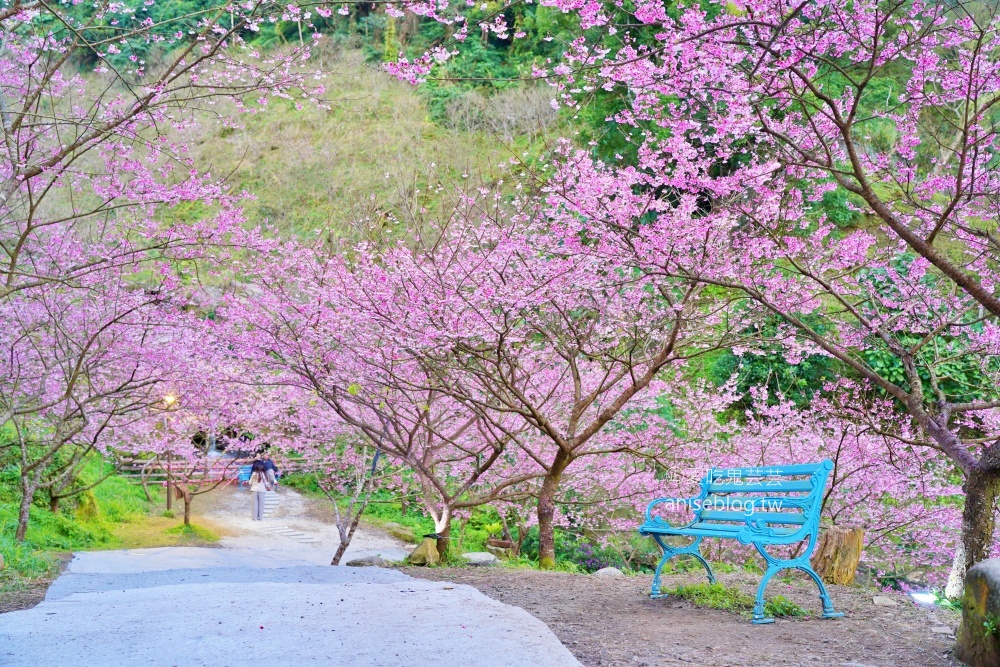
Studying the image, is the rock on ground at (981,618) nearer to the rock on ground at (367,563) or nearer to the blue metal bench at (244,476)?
the rock on ground at (367,563)

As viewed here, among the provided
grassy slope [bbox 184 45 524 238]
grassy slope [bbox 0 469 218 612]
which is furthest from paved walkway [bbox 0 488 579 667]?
grassy slope [bbox 184 45 524 238]

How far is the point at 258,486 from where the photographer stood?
16.5m

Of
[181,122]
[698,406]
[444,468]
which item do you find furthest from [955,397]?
[181,122]

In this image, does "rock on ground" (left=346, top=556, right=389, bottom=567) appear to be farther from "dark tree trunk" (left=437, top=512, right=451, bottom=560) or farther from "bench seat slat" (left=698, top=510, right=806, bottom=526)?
"bench seat slat" (left=698, top=510, right=806, bottom=526)

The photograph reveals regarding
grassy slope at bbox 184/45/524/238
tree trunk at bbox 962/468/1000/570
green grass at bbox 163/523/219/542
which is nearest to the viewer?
tree trunk at bbox 962/468/1000/570

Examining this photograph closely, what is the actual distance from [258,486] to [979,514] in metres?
14.1

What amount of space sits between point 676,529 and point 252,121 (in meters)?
29.2

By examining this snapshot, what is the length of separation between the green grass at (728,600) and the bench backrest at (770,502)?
458mm

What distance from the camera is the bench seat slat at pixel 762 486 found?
4996 mm

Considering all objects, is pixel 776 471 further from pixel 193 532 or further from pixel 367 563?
pixel 193 532

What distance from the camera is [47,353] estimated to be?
10656mm

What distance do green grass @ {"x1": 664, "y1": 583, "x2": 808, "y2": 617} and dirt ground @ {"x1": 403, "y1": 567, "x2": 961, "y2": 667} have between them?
0.10m

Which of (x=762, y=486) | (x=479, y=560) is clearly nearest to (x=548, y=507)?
(x=479, y=560)

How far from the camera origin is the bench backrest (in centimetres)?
477
